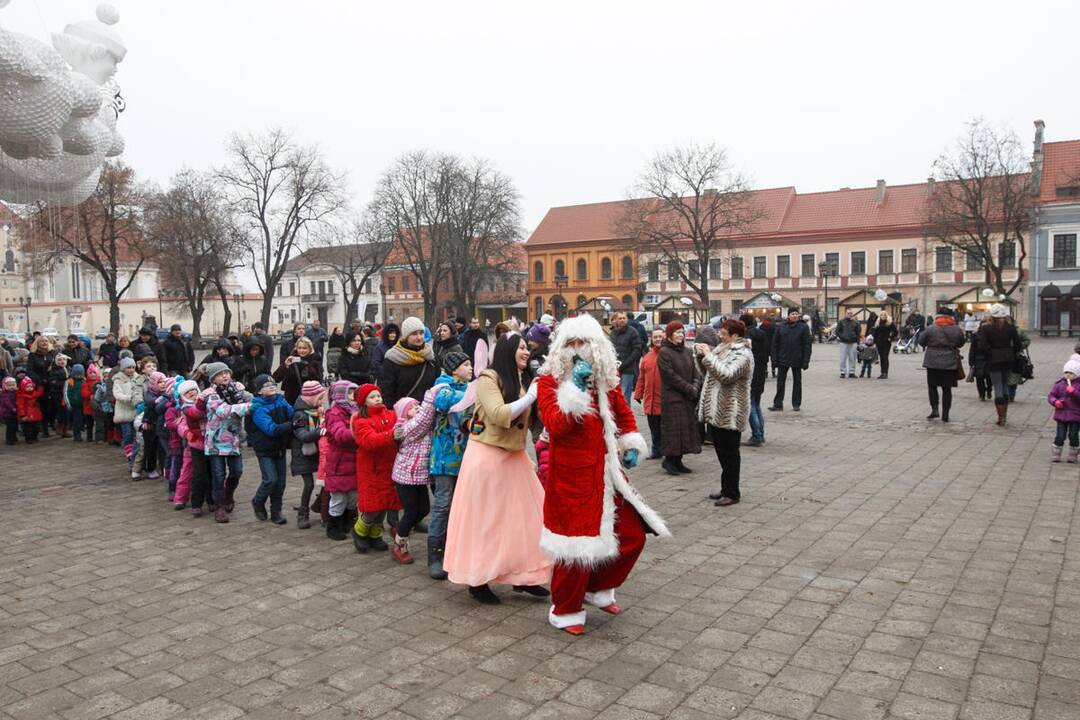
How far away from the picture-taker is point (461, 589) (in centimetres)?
530

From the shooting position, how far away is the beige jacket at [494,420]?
4.72m

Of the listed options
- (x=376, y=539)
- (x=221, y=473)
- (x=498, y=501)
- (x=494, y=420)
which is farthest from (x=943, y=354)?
(x=221, y=473)

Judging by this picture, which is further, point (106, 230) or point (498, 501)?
point (106, 230)

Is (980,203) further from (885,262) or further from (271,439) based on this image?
(271,439)

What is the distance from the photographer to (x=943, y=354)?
12.3 meters

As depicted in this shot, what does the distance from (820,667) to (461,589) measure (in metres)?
2.29

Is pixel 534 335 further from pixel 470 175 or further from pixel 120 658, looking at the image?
pixel 470 175

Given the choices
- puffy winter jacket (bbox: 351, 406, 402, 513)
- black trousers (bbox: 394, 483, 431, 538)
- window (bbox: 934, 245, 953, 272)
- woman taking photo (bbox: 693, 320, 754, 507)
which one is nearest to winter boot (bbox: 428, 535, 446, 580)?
black trousers (bbox: 394, 483, 431, 538)

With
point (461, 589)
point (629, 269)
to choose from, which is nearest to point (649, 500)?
point (461, 589)

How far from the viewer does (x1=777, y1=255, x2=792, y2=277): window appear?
208 ft

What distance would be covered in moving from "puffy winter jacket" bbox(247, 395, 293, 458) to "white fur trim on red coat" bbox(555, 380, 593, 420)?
11.8 feet

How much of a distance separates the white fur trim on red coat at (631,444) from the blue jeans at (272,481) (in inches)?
148

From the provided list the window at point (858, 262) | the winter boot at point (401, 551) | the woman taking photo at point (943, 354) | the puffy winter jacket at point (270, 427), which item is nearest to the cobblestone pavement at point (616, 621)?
the winter boot at point (401, 551)

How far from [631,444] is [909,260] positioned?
200 ft
